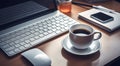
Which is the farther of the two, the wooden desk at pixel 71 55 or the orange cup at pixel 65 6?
the orange cup at pixel 65 6

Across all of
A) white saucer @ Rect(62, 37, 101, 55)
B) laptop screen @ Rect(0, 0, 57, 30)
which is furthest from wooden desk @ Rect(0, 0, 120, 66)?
laptop screen @ Rect(0, 0, 57, 30)

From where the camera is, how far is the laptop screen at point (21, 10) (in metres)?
0.94

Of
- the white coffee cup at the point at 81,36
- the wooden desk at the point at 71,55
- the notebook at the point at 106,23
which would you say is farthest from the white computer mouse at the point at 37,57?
the notebook at the point at 106,23

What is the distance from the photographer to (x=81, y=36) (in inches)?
30.2

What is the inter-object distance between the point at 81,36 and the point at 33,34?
238 millimetres

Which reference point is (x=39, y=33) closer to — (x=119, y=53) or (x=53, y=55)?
(x=53, y=55)

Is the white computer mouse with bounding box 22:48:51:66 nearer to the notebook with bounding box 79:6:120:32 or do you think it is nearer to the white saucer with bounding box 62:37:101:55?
the white saucer with bounding box 62:37:101:55

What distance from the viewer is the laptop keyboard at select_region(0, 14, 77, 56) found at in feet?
2.72

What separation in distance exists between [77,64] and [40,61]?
14cm

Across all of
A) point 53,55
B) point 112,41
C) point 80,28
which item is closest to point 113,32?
point 112,41

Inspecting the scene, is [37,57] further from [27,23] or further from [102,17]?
[102,17]

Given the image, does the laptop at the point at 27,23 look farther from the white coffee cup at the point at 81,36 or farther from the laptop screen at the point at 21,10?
the white coffee cup at the point at 81,36

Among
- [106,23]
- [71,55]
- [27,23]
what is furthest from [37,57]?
[106,23]

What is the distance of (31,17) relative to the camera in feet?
Result: 3.35
